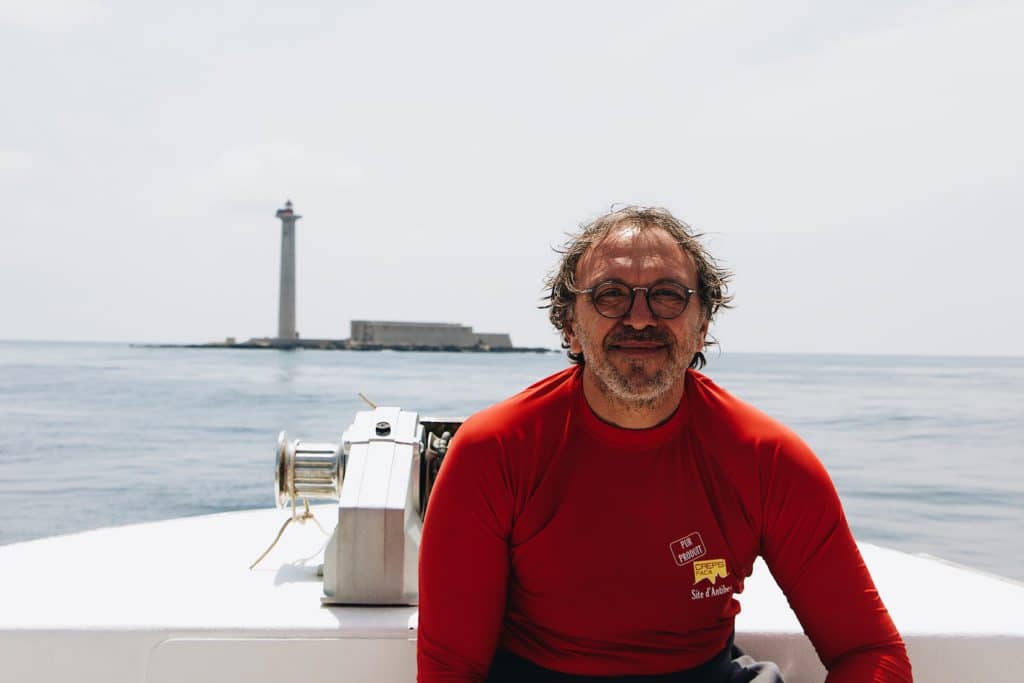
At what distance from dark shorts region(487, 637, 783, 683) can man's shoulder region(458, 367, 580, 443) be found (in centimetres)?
35

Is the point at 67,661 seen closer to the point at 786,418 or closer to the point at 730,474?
the point at 730,474

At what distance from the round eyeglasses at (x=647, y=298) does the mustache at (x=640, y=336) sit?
24 millimetres

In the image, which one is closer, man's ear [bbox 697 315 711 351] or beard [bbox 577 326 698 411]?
beard [bbox 577 326 698 411]

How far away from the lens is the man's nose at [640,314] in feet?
4.37

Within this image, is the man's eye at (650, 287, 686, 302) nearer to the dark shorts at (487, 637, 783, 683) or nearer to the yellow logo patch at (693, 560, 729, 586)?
the yellow logo patch at (693, 560, 729, 586)

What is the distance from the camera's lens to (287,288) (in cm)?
5431

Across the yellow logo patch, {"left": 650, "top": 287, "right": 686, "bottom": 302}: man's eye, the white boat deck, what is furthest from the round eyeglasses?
the white boat deck

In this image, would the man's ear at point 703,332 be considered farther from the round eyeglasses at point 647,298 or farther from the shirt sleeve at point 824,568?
the shirt sleeve at point 824,568

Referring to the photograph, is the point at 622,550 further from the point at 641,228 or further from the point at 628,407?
the point at 641,228

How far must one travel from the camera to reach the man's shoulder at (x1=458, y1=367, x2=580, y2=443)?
4.40 ft

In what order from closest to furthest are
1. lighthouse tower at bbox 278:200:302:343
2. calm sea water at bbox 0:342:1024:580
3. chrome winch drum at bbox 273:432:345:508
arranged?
chrome winch drum at bbox 273:432:345:508 < calm sea water at bbox 0:342:1024:580 < lighthouse tower at bbox 278:200:302:343

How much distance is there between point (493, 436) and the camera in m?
1.33

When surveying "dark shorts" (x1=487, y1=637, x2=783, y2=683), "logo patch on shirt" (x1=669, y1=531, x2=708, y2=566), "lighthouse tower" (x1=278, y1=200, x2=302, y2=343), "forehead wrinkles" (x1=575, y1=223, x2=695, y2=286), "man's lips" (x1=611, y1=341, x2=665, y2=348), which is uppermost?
"lighthouse tower" (x1=278, y1=200, x2=302, y2=343)

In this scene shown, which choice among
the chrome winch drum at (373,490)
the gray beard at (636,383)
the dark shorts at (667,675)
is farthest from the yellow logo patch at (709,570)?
the chrome winch drum at (373,490)
